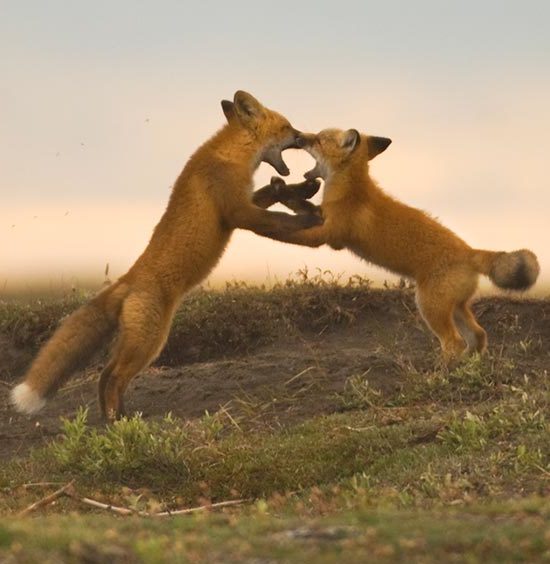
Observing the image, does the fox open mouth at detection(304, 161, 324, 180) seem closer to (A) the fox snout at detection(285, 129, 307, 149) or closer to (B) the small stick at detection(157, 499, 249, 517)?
(A) the fox snout at detection(285, 129, 307, 149)

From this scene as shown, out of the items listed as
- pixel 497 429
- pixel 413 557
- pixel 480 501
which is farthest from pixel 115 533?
pixel 497 429

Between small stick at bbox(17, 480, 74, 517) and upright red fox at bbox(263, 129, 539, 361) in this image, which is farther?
upright red fox at bbox(263, 129, 539, 361)

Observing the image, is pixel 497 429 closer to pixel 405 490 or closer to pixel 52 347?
pixel 405 490

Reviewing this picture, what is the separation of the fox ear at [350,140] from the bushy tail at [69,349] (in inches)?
95.1

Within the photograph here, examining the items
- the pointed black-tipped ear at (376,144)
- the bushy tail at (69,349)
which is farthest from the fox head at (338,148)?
the bushy tail at (69,349)

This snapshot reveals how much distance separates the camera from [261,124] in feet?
35.0

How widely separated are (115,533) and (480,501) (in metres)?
2.68

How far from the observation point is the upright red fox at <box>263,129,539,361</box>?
10211 millimetres

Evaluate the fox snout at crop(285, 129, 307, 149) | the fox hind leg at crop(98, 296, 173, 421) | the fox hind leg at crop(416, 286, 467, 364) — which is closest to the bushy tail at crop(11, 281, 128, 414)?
the fox hind leg at crop(98, 296, 173, 421)

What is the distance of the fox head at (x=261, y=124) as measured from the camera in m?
10.6

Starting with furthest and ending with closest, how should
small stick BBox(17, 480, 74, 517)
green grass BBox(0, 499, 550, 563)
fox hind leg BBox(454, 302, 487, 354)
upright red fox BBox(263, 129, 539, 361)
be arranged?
fox hind leg BBox(454, 302, 487, 354)
upright red fox BBox(263, 129, 539, 361)
small stick BBox(17, 480, 74, 517)
green grass BBox(0, 499, 550, 563)

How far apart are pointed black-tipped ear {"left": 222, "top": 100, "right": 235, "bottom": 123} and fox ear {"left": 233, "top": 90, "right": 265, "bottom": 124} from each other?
0.19 ft

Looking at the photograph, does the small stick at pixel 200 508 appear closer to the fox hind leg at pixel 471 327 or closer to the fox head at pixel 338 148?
the fox hind leg at pixel 471 327

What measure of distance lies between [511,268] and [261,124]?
256 centimetres
